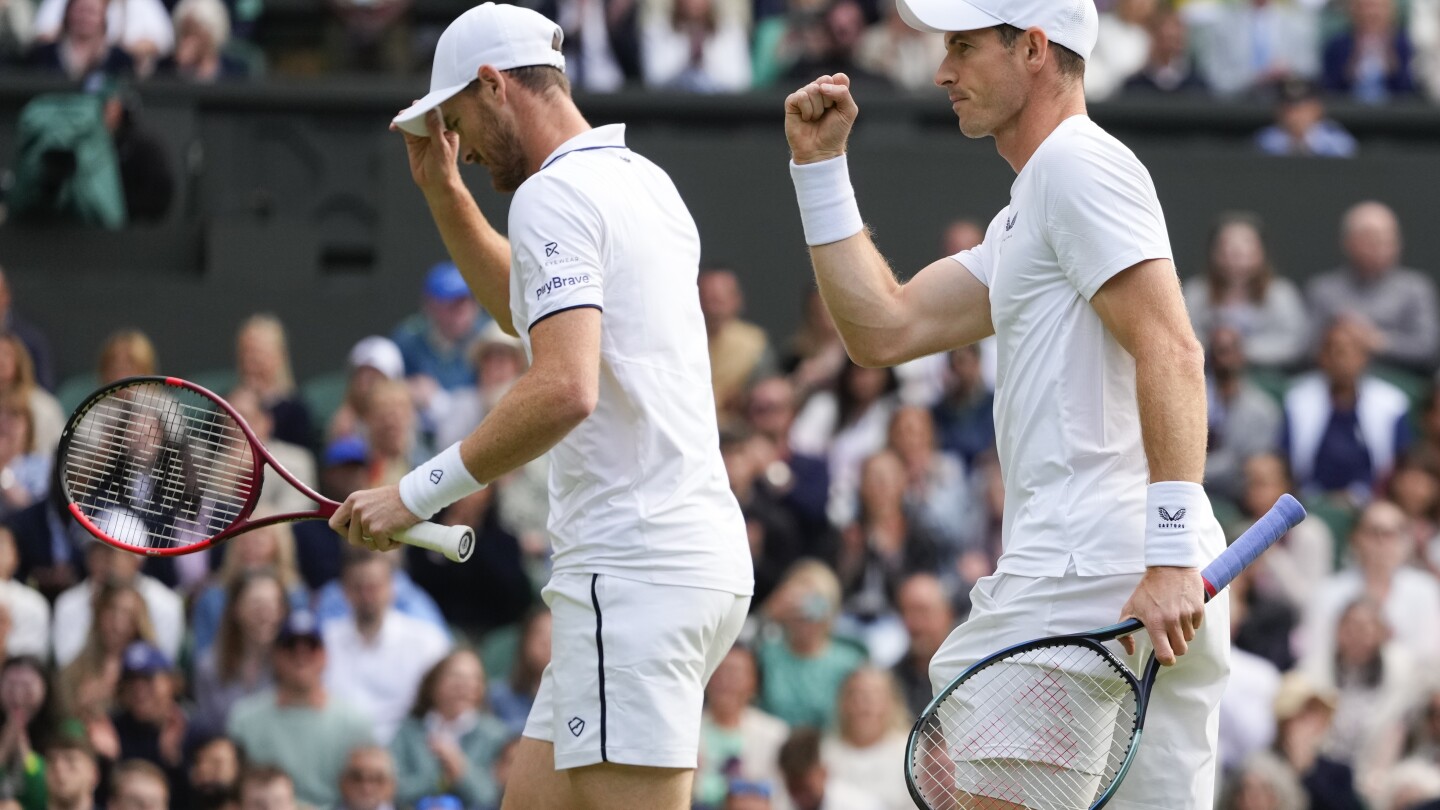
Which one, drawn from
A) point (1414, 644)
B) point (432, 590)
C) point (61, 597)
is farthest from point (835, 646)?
point (61, 597)

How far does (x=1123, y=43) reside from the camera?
1262 cm

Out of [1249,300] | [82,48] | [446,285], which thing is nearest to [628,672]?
[446,285]

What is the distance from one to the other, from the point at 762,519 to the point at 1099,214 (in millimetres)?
5354

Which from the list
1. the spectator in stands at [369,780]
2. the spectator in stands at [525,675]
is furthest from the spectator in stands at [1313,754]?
the spectator in stands at [369,780]

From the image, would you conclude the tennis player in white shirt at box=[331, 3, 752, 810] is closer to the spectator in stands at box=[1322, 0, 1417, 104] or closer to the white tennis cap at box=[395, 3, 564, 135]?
the white tennis cap at box=[395, 3, 564, 135]

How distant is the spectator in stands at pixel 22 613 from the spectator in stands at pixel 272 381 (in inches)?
59.9

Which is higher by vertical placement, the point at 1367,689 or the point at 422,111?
the point at 422,111

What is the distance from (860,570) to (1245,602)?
163 cm

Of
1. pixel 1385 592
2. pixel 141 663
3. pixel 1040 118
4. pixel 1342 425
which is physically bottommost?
pixel 1385 592

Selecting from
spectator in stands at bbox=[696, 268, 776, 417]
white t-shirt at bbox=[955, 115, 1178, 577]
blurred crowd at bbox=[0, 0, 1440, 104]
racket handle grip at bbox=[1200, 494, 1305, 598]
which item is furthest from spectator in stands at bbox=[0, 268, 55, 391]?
racket handle grip at bbox=[1200, 494, 1305, 598]

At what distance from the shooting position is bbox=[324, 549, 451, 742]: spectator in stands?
8.55 m

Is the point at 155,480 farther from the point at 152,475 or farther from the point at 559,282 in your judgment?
the point at 559,282

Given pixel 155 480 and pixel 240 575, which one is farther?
pixel 240 575

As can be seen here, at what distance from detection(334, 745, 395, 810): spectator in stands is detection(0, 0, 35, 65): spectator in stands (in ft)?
17.6
